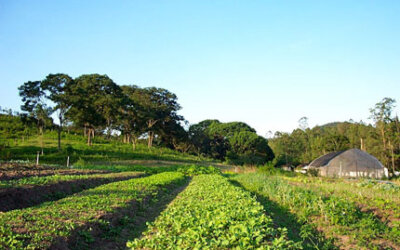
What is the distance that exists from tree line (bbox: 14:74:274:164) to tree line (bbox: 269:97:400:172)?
324 inches

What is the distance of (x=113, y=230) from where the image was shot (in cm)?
774

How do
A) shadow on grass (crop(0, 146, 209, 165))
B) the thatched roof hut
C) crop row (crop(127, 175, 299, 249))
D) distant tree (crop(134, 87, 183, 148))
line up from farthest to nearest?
1. distant tree (crop(134, 87, 183, 148))
2. the thatched roof hut
3. shadow on grass (crop(0, 146, 209, 165))
4. crop row (crop(127, 175, 299, 249))

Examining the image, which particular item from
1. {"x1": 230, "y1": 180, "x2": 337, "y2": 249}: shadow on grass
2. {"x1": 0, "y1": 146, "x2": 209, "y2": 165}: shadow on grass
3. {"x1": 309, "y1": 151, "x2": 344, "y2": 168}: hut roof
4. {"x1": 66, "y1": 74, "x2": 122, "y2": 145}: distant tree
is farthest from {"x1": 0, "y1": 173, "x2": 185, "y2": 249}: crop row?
{"x1": 309, "y1": 151, "x2": 344, "y2": 168}: hut roof

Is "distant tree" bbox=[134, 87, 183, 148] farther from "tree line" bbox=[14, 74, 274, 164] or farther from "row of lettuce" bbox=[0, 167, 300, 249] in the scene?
"row of lettuce" bbox=[0, 167, 300, 249]

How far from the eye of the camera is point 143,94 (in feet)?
185

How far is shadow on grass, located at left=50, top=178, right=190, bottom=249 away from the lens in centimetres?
647

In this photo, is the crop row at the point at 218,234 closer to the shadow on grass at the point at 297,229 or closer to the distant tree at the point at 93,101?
the shadow on grass at the point at 297,229

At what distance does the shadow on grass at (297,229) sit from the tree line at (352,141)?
33.0 metres

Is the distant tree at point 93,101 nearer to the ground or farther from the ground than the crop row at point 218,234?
farther from the ground

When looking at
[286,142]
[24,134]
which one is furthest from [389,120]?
[24,134]

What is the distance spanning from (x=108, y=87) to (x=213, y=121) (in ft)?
163

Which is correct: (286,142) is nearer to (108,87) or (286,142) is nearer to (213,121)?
(213,121)

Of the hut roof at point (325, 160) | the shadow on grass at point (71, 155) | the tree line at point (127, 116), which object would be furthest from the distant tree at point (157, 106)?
the hut roof at point (325, 160)

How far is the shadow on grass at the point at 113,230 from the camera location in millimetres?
6465
